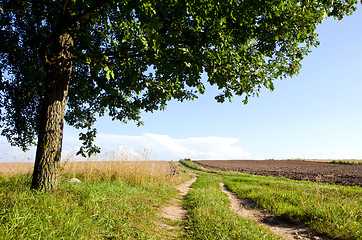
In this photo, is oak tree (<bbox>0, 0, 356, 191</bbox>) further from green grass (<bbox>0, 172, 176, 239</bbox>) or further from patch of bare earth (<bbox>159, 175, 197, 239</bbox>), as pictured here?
patch of bare earth (<bbox>159, 175, 197, 239</bbox>)

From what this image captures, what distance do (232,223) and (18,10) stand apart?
9902 millimetres

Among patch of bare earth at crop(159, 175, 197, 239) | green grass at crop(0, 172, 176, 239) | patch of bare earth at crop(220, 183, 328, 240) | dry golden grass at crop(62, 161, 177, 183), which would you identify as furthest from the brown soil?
green grass at crop(0, 172, 176, 239)

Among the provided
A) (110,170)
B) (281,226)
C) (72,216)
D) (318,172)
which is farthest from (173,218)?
(318,172)

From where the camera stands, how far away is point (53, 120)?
615cm

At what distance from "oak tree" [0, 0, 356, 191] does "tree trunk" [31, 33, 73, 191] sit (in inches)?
1.0

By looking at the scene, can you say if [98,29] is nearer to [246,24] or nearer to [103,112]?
[103,112]

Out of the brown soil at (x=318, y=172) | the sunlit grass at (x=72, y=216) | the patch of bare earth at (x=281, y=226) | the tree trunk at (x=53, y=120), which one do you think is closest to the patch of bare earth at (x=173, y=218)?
the sunlit grass at (x=72, y=216)

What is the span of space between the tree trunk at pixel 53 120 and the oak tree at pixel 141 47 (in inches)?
1.0

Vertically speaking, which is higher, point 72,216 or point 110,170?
point 110,170

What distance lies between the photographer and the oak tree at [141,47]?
495cm

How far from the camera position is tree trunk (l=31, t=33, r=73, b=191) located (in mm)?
5910

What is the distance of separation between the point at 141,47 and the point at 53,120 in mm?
3585

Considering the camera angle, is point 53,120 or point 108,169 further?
point 108,169

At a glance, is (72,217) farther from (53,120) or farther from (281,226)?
(281,226)
